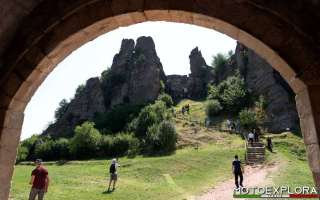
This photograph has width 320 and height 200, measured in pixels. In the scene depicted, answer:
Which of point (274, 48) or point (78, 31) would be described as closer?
point (274, 48)

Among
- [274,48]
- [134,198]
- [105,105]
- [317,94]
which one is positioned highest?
[105,105]

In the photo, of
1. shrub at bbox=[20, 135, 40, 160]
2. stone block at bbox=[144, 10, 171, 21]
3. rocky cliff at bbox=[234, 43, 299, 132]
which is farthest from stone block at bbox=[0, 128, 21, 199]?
shrub at bbox=[20, 135, 40, 160]

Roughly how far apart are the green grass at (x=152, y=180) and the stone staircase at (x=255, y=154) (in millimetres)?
1497

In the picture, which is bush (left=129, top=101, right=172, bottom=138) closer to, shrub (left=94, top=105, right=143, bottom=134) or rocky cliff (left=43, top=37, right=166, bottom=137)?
shrub (left=94, top=105, right=143, bottom=134)

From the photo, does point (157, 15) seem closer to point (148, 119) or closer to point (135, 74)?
point (148, 119)

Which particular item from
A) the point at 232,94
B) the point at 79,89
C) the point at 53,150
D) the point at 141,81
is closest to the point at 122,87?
the point at 141,81

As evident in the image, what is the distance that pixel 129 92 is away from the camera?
7038 cm

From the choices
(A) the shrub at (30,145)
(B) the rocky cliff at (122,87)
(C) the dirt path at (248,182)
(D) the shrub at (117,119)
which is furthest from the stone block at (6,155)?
(B) the rocky cliff at (122,87)

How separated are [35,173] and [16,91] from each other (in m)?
5.83

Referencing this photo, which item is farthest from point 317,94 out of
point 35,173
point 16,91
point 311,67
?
point 35,173

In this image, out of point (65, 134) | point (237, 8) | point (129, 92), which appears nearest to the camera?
point (237, 8)

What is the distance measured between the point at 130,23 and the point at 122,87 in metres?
66.7

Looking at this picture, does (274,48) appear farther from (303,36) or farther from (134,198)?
(134,198)

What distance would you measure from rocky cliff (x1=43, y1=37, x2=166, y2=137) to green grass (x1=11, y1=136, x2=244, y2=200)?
4091 cm
